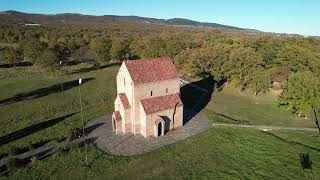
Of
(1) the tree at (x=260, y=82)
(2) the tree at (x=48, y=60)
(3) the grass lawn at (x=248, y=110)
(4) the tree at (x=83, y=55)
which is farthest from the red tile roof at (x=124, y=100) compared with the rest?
(4) the tree at (x=83, y=55)

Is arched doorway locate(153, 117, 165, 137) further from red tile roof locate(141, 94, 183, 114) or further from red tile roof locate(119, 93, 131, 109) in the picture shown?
red tile roof locate(119, 93, 131, 109)

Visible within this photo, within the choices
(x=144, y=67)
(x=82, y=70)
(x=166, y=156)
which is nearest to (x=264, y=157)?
(x=166, y=156)

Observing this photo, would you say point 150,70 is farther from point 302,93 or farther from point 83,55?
point 83,55

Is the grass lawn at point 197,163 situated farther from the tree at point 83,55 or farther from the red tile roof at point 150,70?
the tree at point 83,55

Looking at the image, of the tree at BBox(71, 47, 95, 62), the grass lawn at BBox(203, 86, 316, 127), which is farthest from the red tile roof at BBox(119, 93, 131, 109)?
the tree at BBox(71, 47, 95, 62)

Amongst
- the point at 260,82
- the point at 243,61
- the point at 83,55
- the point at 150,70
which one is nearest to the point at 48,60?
the point at 83,55

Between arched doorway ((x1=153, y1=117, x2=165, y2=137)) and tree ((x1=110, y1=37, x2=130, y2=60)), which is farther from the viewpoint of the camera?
tree ((x1=110, y1=37, x2=130, y2=60))
